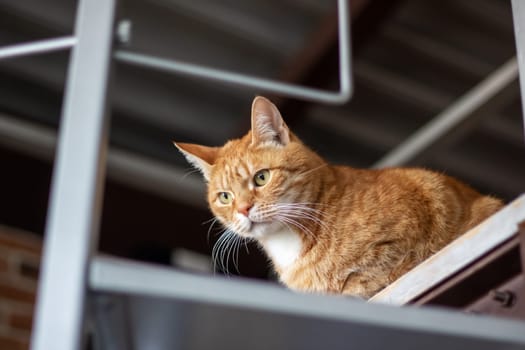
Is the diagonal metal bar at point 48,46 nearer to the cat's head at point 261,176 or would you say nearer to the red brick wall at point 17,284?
the cat's head at point 261,176

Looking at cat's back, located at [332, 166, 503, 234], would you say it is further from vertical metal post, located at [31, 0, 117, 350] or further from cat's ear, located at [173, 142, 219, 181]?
vertical metal post, located at [31, 0, 117, 350]

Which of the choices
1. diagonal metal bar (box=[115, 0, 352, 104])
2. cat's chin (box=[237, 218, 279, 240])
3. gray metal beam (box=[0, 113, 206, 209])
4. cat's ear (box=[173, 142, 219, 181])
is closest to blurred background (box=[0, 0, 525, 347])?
gray metal beam (box=[0, 113, 206, 209])

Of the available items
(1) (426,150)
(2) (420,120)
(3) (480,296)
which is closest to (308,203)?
(3) (480,296)

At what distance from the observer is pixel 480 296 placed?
128 centimetres

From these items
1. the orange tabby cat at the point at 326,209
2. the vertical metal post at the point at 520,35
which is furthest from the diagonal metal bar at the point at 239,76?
the orange tabby cat at the point at 326,209

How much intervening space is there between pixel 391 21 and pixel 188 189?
1.14m

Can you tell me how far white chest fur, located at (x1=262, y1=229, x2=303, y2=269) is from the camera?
5.86ft

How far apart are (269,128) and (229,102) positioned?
1651 mm

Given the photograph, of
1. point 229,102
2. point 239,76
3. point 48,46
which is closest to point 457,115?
point 229,102

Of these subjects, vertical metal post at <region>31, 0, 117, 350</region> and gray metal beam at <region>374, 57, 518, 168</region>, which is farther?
gray metal beam at <region>374, 57, 518, 168</region>

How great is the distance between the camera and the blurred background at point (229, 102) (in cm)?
308

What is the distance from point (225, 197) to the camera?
1.91 meters

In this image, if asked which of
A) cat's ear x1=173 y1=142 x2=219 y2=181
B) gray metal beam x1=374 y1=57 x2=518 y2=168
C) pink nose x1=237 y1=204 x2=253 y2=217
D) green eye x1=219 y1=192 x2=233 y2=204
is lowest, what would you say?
pink nose x1=237 y1=204 x2=253 y2=217

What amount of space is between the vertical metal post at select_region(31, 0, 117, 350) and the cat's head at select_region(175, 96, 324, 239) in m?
0.83
